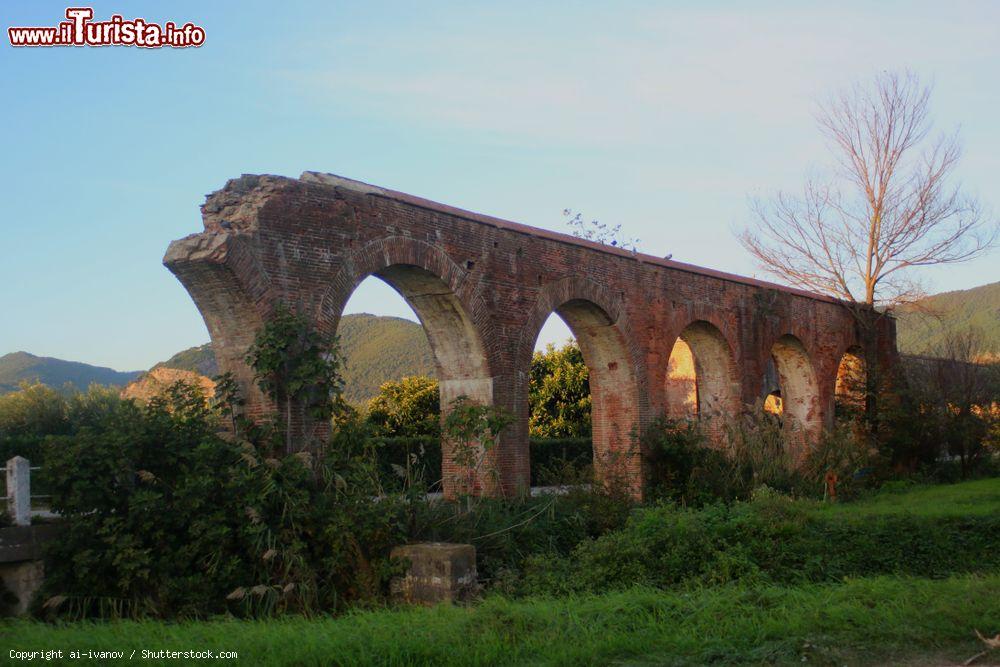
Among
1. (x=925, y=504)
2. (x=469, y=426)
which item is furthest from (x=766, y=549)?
(x=925, y=504)

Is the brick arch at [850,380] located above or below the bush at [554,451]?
above

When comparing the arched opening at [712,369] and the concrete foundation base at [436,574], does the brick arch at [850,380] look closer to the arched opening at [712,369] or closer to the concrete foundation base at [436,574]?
the arched opening at [712,369]

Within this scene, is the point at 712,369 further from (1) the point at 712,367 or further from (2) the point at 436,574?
(2) the point at 436,574

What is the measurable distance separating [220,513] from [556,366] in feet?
58.8

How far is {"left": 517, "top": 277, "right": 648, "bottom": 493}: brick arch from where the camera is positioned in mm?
14698

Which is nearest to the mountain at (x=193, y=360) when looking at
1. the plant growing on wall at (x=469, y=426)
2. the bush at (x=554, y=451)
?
the bush at (x=554, y=451)

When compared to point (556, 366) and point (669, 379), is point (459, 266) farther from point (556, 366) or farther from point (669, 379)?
point (556, 366)

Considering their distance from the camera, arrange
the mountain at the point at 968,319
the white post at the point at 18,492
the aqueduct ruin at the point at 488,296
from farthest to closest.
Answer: the mountain at the point at 968,319 → the aqueduct ruin at the point at 488,296 → the white post at the point at 18,492

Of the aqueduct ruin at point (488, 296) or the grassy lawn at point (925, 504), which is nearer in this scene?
the grassy lawn at point (925, 504)

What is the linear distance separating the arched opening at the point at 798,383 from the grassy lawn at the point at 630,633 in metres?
14.9

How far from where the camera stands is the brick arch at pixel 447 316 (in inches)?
452

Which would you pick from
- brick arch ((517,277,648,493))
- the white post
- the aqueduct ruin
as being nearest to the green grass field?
the white post

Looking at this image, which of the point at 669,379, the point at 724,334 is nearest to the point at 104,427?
the point at 724,334

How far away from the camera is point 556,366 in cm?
2567
